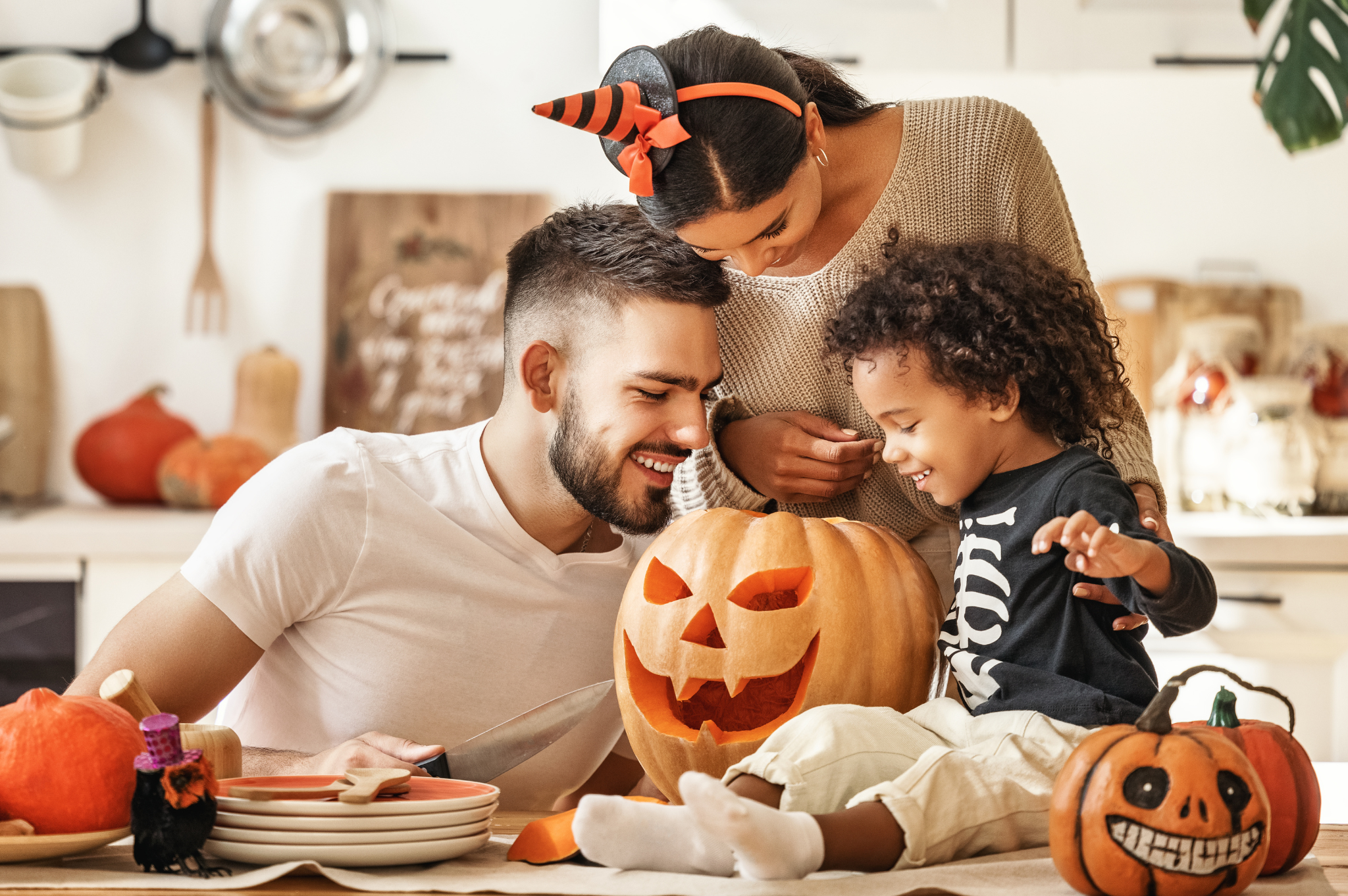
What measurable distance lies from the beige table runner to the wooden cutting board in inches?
86.1

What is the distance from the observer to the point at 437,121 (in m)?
2.79

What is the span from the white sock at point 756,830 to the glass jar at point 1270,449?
218cm

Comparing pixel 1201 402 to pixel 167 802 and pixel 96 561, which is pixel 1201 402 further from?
pixel 167 802

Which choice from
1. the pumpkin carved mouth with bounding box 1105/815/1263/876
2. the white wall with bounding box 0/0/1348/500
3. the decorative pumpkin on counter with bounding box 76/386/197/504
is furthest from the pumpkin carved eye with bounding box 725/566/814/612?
the decorative pumpkin on counter with bounding box 76/386/197/504

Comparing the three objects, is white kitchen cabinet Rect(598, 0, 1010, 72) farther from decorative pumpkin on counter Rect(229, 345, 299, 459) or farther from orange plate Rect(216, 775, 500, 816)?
orange plate Rect(216, 775, 500, 816)

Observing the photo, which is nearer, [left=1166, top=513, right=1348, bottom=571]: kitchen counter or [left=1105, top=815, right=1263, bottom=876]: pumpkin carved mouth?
[left=1105, top=815, right=1263, bottom=876]: pumpkin carved mouth

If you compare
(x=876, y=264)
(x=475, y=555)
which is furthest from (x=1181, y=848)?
(x=475, y=555)

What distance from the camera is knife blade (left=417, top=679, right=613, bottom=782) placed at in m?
0.99

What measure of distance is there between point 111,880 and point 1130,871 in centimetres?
60

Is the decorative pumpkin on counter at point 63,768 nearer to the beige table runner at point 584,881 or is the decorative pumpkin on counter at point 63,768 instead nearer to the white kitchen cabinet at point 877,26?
the beige table runner at point 584,881

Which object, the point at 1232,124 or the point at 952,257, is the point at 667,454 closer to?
the point at 952,257

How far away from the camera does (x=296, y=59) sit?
2.69 metres

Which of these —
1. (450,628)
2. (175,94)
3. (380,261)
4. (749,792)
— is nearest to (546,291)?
(450,628)

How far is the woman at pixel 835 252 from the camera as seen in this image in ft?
3.75
